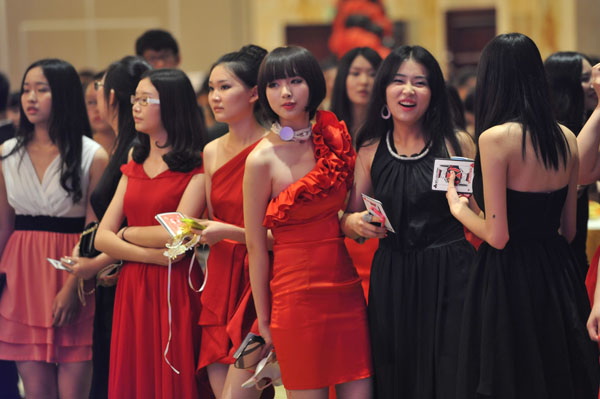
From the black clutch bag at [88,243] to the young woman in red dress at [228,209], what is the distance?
0.68 m

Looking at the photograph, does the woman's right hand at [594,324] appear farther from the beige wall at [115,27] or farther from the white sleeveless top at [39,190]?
the beige wall at [115,27]

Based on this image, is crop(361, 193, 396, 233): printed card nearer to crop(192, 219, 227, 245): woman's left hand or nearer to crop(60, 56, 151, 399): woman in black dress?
crop(192, 219, 227, 245): woman's left hand

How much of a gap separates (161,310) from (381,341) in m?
1.02

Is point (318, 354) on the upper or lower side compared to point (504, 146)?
lower

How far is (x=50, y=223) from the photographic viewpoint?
13.7ft

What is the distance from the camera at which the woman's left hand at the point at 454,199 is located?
3.04 meters

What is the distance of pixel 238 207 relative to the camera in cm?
350

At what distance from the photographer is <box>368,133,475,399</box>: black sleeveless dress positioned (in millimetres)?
3213

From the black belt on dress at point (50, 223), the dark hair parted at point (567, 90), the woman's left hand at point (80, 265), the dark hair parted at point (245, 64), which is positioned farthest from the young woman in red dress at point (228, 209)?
the dark hair parted at point (567, 90)

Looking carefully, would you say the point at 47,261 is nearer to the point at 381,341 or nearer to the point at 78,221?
the point at 78,221

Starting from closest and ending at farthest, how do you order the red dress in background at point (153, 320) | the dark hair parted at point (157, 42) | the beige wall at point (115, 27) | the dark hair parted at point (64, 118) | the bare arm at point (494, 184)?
the bare arm at point (494, 184)
the red dress in background at point (153, 320)
the dark hair parted at point (64, 118)
the dark hair parted at point (157, 42)
the beige wall at point (115, 27)

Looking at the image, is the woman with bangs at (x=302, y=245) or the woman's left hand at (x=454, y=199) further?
the woman with bangs at (x=302, y=245)

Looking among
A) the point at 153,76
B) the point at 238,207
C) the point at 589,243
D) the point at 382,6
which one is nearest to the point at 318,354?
the point at 238,207

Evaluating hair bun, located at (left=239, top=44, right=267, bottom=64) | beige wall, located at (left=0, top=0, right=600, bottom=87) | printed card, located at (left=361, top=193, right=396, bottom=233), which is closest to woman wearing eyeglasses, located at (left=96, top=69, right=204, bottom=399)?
hair bun, located at (left=239, top=44, right=267, bottom=64)
